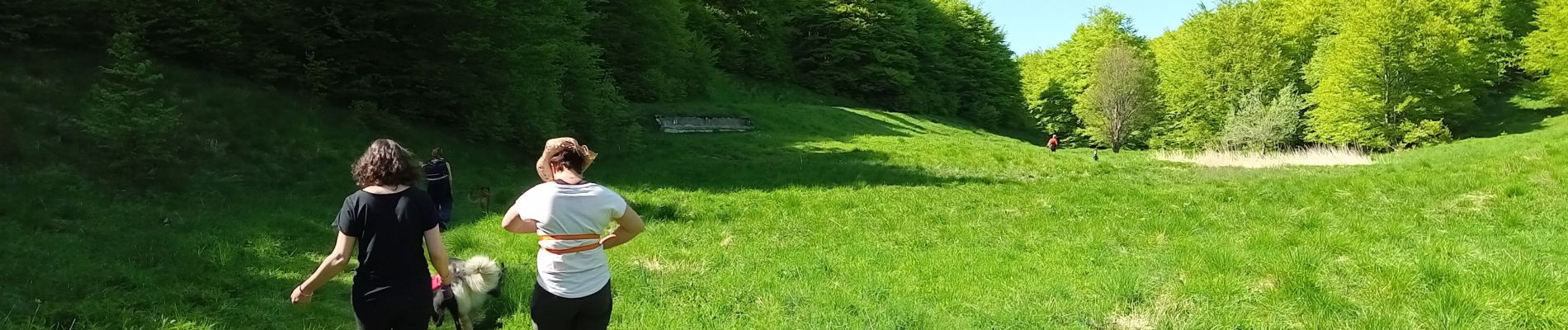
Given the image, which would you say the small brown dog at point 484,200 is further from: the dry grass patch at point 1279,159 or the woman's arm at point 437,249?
the dry grass patch at point 1279,159

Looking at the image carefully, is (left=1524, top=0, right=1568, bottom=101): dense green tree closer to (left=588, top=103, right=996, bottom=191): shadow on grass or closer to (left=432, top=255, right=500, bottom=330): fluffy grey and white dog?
(left=588, top=103, right=996, bottom=191): shadow on grass

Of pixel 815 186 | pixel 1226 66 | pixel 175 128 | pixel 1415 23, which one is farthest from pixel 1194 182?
pixel 1226 66

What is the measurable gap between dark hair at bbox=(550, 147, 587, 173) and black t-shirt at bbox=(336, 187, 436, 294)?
2.28ft

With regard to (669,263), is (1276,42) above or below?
above

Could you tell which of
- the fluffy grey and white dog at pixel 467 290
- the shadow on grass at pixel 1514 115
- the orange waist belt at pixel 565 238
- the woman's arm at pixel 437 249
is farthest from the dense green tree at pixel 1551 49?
the woman's arm at pixel 437 249

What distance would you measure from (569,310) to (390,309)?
938mm

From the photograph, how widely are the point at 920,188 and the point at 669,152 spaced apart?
10.1 metres

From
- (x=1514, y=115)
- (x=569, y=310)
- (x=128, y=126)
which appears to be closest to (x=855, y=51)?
(x=1514, y=115)

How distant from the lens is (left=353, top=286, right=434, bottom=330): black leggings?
13.0ft

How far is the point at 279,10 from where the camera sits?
16.8 metres

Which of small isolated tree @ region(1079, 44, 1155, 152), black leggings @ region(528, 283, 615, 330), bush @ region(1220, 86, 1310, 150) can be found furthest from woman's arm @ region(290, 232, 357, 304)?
small isolated tree @ region(1079, 44, 1155, 152)

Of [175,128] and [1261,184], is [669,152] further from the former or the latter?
[1261,184]

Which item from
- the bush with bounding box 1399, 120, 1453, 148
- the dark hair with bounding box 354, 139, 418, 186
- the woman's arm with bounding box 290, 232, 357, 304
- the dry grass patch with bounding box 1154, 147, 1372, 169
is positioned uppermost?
the dark hair with bounding box 354, 139, 418, 186

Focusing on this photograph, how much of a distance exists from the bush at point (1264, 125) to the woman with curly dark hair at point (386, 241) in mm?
41265
